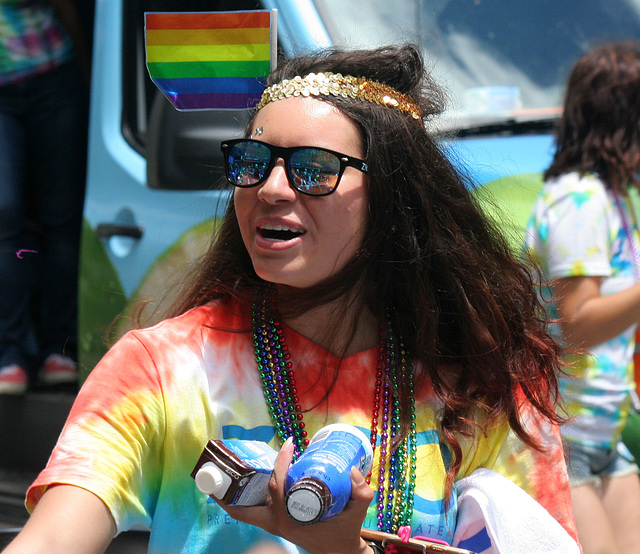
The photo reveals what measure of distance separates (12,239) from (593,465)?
2.08m

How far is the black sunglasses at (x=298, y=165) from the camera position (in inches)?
62.9

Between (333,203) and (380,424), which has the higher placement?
(333,203)

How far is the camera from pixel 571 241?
2.48m

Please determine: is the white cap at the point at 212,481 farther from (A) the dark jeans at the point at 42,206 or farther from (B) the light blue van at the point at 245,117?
(A) the dark jeans at the point at 42,206

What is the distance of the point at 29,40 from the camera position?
310 cm

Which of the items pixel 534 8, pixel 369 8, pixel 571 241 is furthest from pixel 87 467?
pixel 534 8

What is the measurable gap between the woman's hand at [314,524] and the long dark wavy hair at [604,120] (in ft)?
5.05

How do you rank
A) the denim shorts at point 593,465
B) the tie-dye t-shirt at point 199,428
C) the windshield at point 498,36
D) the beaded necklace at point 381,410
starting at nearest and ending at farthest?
1. the tie-dye t-shirt at point 199,428
2. the beaded necklace at point 381,410
3. the denim shorts at point 593,465
4. the windshield at point 498,36

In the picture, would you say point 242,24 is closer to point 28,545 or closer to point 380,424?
point 380,424

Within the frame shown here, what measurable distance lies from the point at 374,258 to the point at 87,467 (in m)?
0.69

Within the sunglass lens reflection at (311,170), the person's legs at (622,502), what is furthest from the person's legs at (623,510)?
the sunglass lens reflection at (311,170)

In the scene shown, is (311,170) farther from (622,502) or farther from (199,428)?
(622,502)

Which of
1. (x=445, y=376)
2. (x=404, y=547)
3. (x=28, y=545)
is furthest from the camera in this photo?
(x=445, y=376)

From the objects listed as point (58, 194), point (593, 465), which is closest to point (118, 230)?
point (58, 194)
